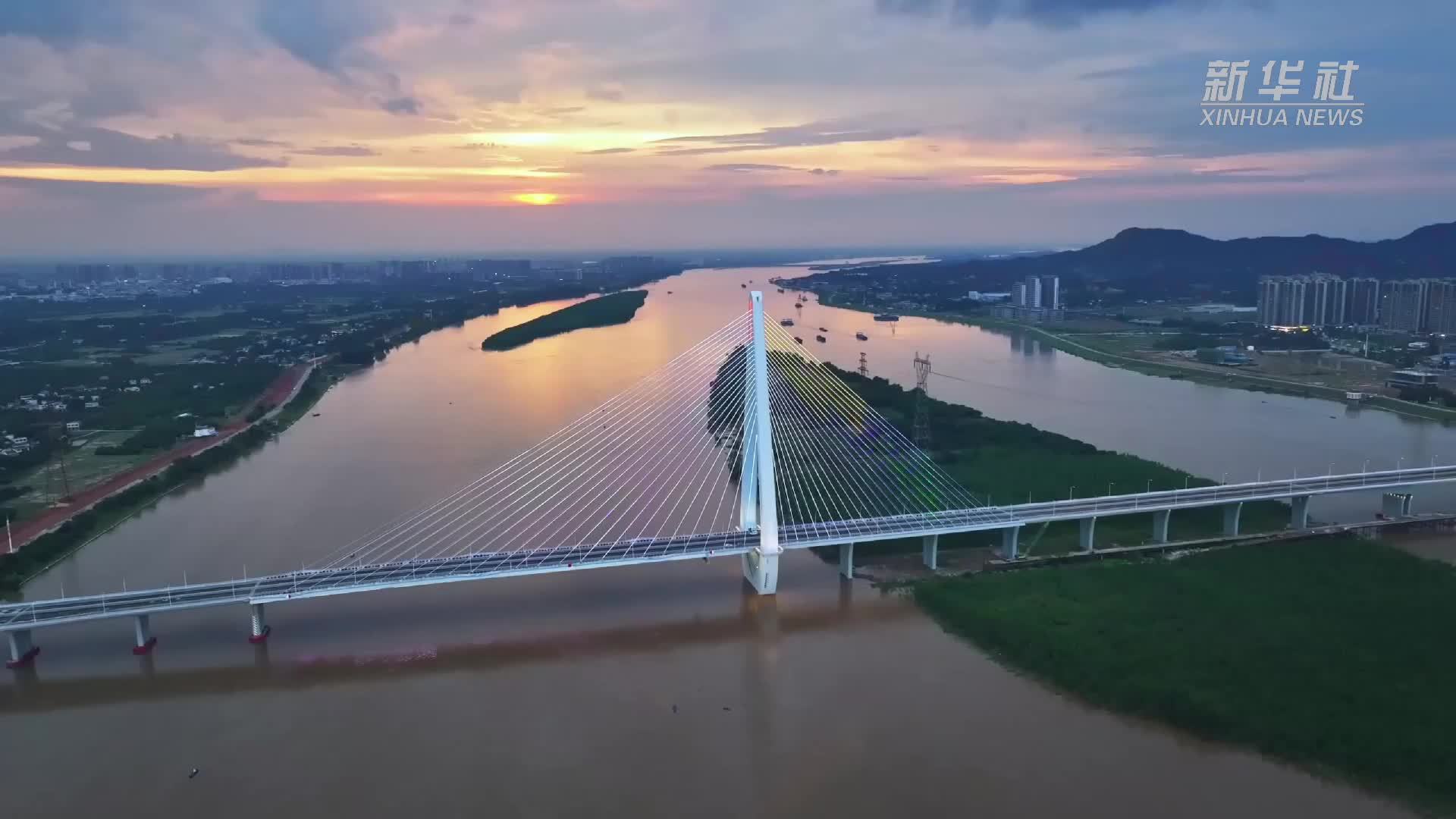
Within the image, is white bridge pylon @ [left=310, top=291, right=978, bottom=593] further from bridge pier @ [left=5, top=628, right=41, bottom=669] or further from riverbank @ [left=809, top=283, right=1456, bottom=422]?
riverbank @ [left=809, top=283, right=1456, bottom=422]

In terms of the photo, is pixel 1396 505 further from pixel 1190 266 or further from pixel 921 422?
pixel 1190 266

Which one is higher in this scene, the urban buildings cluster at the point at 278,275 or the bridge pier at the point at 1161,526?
the urban buildings cluster at the point at 278,275

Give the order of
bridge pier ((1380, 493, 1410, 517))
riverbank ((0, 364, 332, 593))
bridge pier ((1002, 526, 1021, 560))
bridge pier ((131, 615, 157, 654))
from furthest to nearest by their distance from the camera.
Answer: bridge pier ((1380, 493, 1410, 517)), riverbank ((0, 364, 332, 593)), bridge pier ((1002, 526, 1021, 560)), bridge pier ((131, 615, 157, 654))

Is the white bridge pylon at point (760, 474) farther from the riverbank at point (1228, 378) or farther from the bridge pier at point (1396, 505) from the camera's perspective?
the riverbank at point (1228, 378)

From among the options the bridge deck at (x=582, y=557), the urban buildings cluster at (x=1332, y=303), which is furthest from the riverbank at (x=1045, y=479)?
the urban buildings cluster at (x=1332, y=303)

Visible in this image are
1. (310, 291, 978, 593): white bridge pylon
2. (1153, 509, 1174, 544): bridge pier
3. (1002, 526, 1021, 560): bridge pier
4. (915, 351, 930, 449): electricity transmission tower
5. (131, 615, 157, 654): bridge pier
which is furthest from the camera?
(915, 351, 930, 449): electricity transmission tower

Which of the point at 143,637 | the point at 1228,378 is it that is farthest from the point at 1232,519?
the point at 1228,378

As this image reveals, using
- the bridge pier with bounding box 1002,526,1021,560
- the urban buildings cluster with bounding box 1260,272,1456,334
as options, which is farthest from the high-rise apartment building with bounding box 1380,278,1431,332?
the bridge pier with bounding box 1002,526,1021,560

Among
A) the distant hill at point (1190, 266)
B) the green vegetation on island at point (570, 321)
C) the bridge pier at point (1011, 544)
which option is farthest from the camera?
the distant hill at point (1190, 266)
